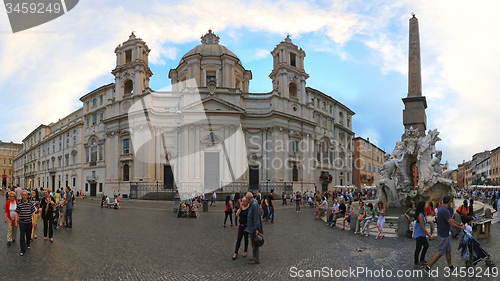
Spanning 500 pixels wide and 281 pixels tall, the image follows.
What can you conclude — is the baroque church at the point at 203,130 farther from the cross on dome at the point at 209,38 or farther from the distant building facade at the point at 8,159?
the distant building facade at the point at 8,159

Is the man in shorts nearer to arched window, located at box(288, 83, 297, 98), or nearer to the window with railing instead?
arched window, located at box(288, 83, 297, 98)

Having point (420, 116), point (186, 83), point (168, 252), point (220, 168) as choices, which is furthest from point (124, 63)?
point (168, 252)

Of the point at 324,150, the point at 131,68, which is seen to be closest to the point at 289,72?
the point at 324,150

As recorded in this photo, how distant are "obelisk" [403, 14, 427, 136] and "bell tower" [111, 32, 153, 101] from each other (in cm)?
3347

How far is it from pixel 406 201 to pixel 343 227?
19.8ft

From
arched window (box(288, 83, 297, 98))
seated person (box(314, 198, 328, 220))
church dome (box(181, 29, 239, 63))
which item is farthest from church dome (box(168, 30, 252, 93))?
seated person (box(314, 198, 328, 220))

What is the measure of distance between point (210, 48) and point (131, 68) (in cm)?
1123

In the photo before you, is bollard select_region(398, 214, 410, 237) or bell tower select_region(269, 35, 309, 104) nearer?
bollard select_region(398, 214, 410, 237)

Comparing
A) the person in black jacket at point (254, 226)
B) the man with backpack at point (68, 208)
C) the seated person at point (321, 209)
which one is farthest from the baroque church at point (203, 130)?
the person in black jacket at point (254, 226)

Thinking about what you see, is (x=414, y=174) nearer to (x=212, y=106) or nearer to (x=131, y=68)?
(x=212, y=106)

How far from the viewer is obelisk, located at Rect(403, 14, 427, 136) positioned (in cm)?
1770

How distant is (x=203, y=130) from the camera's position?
40.2m

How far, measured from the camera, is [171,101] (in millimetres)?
42469

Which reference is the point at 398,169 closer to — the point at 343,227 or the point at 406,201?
the point at 406,201
